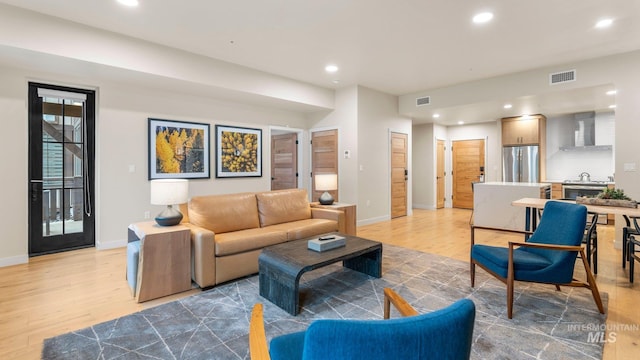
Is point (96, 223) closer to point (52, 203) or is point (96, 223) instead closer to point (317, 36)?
point (52, 203)

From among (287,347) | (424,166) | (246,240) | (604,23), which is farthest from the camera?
(424,166)

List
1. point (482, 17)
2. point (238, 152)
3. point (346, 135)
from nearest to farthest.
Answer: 1. point (482, 17)
2. point (238, 152)
3. point (346, 135)

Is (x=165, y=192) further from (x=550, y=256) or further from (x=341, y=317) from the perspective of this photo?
(x=550, y=256)

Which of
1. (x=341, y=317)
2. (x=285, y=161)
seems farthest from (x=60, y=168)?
(x=341, y=317)

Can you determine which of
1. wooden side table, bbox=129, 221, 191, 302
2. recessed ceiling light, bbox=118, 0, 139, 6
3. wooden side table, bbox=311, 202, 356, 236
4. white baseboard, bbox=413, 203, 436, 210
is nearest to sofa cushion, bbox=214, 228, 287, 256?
wooden side table, bbox=129, 221, 191, 302

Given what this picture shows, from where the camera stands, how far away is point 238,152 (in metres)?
5.90

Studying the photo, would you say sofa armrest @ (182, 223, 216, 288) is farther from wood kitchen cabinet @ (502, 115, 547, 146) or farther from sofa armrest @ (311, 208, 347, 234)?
wood kitchen cabinet @ (502, 115, 547, 146)

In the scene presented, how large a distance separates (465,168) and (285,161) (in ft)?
17.1

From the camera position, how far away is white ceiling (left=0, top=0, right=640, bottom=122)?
126 inches

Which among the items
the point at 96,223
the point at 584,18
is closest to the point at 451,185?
the point at 584,18

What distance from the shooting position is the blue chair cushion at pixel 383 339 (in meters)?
0.75

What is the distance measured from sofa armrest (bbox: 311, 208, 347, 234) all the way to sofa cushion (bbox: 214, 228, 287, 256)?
0.92 m

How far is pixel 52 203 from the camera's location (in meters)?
4.30

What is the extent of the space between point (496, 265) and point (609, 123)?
6.49 m
